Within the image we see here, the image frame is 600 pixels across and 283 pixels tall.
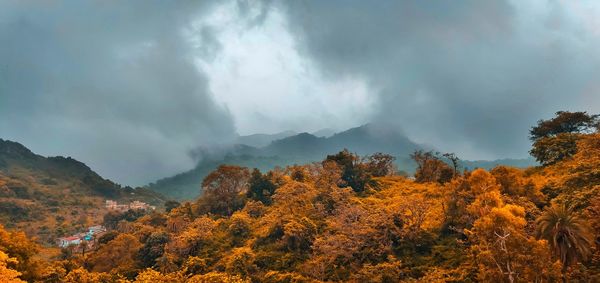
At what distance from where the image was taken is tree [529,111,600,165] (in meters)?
62.1

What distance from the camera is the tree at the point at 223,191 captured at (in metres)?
79.5

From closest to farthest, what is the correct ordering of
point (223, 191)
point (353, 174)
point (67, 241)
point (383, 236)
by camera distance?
point (383, 236) → point (353, 174) → point (223, 191) → point (67, 241)

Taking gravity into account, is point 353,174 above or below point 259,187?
above

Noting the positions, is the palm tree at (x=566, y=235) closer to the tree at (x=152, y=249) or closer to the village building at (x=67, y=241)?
the tree at (x=152, y=249)

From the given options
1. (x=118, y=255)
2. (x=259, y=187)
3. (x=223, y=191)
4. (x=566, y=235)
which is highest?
(x=259, y=187)

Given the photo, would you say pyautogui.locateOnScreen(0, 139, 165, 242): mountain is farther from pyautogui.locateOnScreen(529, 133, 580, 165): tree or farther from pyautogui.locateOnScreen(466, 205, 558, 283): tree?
pyautogui.locateOnScreen(529, 133, 580, 165): tree

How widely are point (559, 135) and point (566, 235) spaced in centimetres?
4437

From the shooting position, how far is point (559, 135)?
6500cm

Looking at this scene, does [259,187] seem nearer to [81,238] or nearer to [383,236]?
[383,236]

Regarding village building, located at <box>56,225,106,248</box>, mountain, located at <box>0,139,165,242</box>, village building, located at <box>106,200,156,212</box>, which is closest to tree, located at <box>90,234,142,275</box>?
village building, located at <box>56,225,106,248</box>

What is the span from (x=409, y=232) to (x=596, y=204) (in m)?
18.2

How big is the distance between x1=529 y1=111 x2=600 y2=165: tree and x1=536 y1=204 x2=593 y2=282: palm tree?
38.6 m

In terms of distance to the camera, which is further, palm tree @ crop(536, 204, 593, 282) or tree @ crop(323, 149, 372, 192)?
tree @ crop(323, 149, 372, 192)

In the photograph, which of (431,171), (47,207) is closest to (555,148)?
(431,171)
